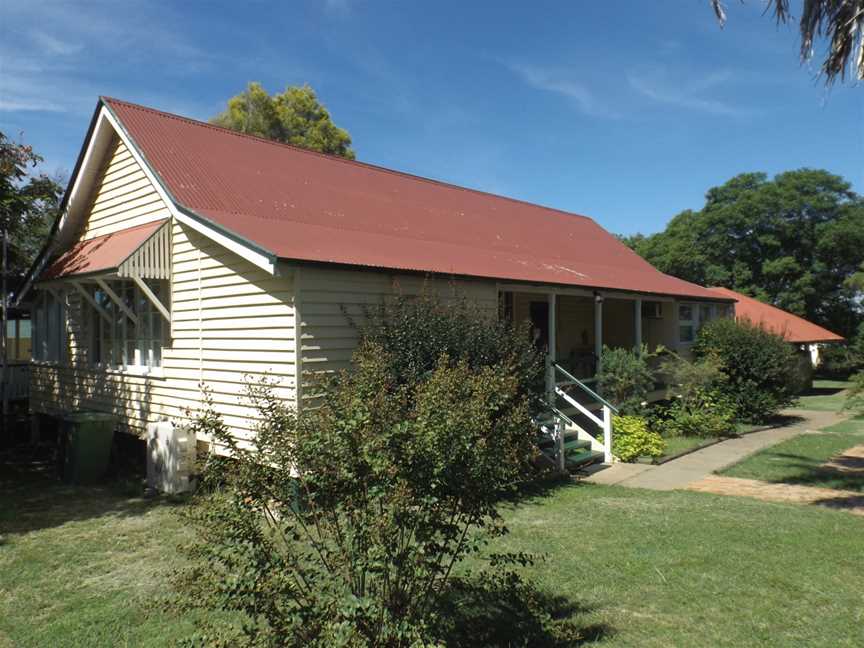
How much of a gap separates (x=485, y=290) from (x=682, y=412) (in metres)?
7.03

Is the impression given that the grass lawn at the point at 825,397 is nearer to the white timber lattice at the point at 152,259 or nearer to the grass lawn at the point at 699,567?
the grass lawn at the point at 699,567

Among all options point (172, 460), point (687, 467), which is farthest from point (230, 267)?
point (687, 467)

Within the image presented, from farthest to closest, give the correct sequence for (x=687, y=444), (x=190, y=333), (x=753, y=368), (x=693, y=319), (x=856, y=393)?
1. (x=693, y=319)
2. (x=753, y=368)
3. (x=687, y=444)
4. (x=190, y=333)
5. (x=856, y=393)

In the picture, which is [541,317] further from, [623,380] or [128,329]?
[128,329]

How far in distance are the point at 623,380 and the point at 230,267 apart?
8.48 m

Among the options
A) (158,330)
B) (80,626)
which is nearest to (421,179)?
(158,330)

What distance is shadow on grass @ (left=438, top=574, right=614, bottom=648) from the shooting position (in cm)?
423

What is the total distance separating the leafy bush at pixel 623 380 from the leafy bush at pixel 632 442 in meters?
1.36

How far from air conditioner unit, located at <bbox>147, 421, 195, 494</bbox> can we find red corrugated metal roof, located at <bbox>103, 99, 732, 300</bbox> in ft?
11.0

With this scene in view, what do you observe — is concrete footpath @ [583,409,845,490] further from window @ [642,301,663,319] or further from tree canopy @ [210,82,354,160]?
tree canopy @ [210,82,354,160]

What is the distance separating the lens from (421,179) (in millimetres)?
17047

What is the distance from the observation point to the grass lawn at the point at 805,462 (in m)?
10.2

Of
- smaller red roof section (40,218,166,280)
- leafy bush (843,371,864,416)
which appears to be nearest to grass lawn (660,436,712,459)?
leafy bush (843,371,864,416)

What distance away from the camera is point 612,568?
6.15 meters
